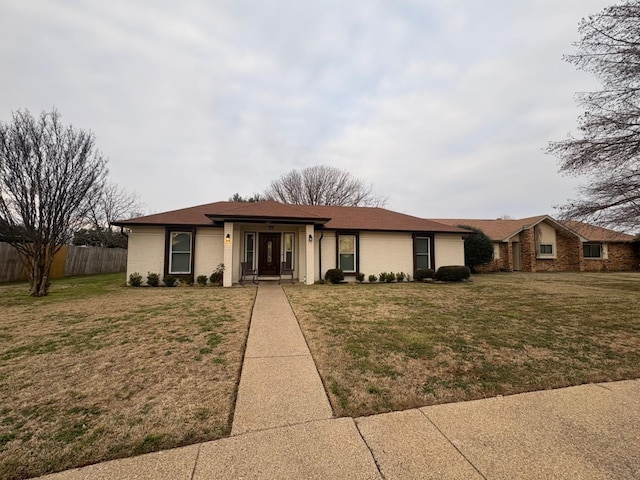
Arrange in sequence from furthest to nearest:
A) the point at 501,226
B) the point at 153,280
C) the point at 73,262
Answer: the point at 501,226 < the point at 73,262 < the point at 153,280

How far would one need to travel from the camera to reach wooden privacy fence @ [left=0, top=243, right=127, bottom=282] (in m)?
13.1

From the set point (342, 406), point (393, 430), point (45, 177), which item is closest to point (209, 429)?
point (342, 406)

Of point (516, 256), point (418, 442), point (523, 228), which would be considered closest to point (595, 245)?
point (516, 256)

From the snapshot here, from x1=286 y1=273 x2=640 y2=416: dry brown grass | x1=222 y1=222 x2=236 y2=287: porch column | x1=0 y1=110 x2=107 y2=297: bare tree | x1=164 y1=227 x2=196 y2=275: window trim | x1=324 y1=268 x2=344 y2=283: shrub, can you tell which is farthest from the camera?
x1=324 y1=268 x2=344 y2=283: shrub

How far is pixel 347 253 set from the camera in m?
13.6

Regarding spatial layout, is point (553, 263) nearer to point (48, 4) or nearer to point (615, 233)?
point (615, 233)

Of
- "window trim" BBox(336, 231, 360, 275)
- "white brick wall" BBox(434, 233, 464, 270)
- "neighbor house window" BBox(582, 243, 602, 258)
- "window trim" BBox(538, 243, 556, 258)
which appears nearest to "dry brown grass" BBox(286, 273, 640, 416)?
"window trim" BBox(336, 231, 360, 275)

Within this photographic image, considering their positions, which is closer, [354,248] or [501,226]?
[354,248]

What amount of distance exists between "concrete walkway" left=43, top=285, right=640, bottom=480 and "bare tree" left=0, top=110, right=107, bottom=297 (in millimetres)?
10857

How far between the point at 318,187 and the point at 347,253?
17.5 metres

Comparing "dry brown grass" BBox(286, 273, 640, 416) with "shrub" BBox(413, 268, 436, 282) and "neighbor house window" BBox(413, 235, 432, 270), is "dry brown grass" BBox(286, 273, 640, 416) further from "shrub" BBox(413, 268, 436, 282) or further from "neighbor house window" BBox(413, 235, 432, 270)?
"neighbor house window" BBox(413, 235, 432, 270)

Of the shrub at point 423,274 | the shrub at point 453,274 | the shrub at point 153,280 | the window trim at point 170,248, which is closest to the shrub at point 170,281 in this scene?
the shrub at point 153,280

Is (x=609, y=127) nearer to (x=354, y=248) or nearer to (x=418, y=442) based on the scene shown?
(x=354, y=248)

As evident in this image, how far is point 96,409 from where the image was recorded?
274 cm
